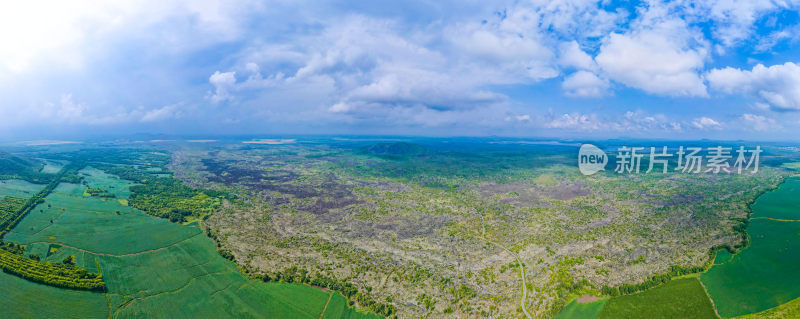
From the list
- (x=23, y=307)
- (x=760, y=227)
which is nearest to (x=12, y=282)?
(x=23, y=307)

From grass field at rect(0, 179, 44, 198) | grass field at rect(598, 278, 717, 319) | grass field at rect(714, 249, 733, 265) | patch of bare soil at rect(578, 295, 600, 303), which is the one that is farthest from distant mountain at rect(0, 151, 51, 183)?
grass field at rect(714, 249, 733, 265)

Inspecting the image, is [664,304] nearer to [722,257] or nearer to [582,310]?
[582,310]

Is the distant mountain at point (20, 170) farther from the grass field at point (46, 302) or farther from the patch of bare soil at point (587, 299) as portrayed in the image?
the patch of bare soil at point (587, 299)

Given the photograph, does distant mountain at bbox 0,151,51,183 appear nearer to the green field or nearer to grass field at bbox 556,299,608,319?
the green field

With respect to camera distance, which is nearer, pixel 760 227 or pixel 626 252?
pixel 626 252

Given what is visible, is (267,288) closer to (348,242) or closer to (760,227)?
(348,242)
